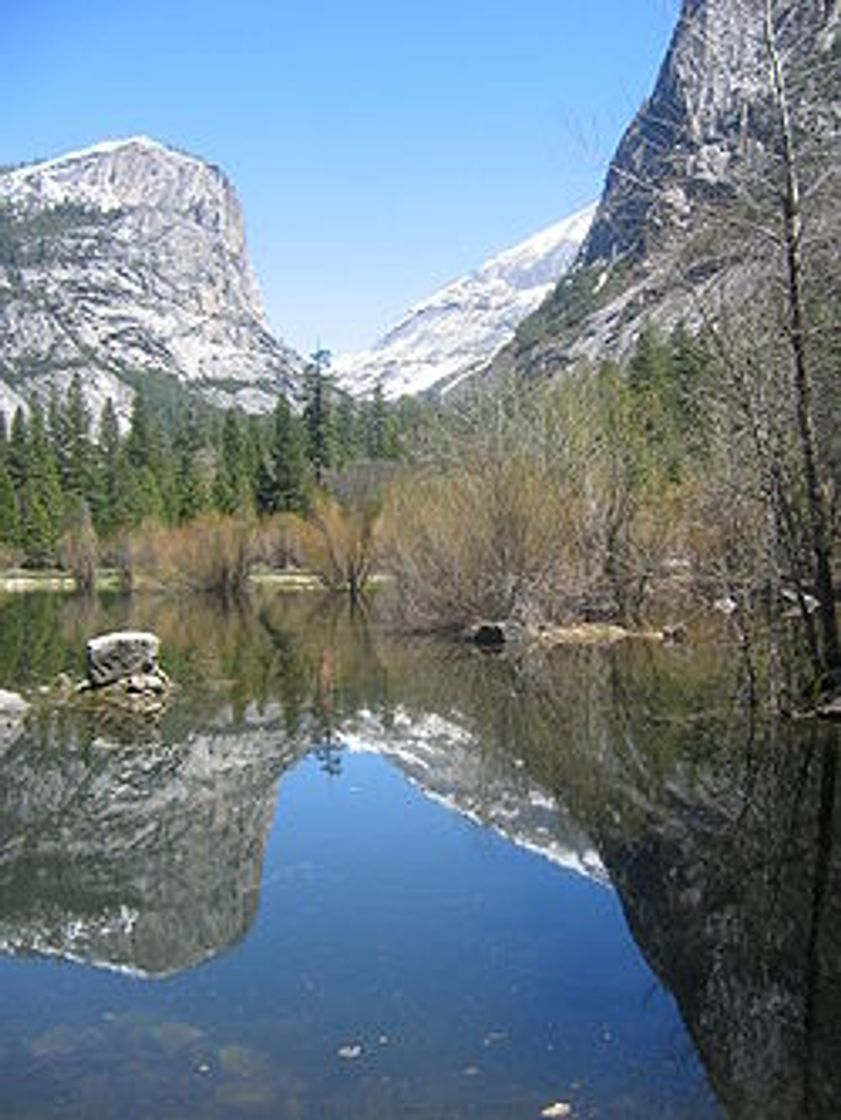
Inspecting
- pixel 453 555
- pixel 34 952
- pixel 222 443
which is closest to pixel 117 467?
pixel 222 443

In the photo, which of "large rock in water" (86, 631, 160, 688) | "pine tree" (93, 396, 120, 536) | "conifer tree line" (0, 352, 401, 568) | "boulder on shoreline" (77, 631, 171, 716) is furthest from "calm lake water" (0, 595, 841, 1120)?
"pine tree" (93, 396, 120, 536)

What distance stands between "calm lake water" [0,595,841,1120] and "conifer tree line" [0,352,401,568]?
63.3 meters

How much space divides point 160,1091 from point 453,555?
28.9 meters

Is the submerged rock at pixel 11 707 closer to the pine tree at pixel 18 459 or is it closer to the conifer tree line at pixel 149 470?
the conifer tree line at pixel 149 470

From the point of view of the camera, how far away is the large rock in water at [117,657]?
24.7 m

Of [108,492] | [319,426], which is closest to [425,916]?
[108,492]

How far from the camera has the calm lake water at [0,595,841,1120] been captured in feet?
23.3

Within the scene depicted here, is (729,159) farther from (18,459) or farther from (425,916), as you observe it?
(18,459)

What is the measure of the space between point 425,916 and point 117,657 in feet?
50.8

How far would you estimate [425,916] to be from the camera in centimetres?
1055

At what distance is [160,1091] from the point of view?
706 cm

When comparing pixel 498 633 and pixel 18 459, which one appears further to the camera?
pixel 18 459

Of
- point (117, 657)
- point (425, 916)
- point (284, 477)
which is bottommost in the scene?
point (425, 916)

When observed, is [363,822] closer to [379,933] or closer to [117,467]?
[379,933]
